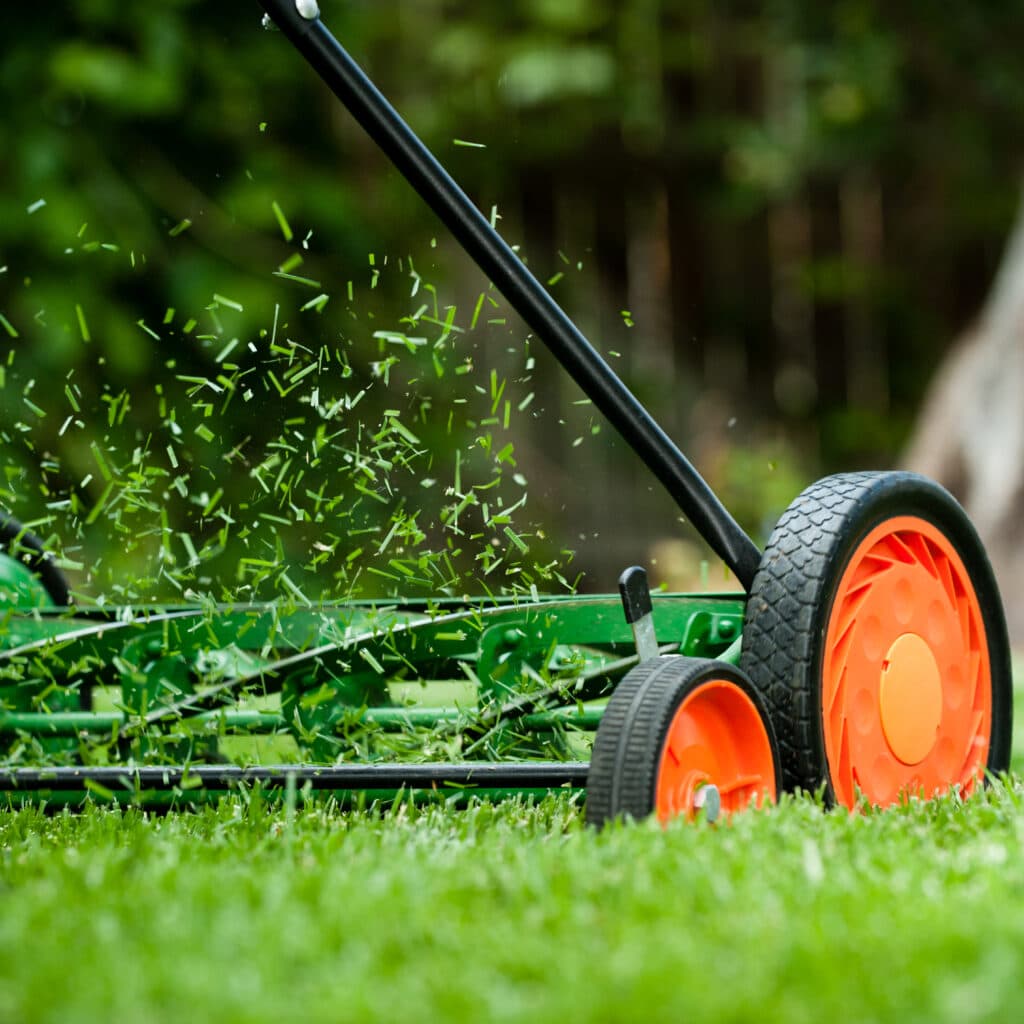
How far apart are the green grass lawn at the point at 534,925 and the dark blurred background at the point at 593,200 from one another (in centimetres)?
323

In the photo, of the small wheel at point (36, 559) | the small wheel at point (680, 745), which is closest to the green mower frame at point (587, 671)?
the small wheel at point (680, 745)

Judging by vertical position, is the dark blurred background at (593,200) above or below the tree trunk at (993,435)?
above

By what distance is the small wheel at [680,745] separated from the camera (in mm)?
1570

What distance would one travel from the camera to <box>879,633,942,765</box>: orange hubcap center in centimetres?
195

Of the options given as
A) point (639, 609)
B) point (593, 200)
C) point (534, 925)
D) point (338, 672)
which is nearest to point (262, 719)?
point (338, 672)

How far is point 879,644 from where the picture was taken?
1.96m

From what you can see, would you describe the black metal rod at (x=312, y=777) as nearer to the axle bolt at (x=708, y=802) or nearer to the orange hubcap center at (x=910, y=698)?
the axle bolt at (x=708, y=802)

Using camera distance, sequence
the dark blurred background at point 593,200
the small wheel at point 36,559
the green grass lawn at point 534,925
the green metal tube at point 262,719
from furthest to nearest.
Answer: the dark blurred background at point 593,200 → the small wheel at point 36,559 → the green metal tube at point 262,719 → the green grass lawn at point 534,925

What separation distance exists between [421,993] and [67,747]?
5.53ft

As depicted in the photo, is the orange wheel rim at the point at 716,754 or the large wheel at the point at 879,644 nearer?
the orange wheel rim at the point at 716,754

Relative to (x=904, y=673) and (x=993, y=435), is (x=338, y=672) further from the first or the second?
(x=993, y=435)

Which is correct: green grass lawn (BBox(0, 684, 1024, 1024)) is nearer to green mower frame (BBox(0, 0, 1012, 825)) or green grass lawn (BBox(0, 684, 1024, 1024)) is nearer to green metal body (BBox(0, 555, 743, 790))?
green mower frame (BBox(0, 0, 1012, 825))

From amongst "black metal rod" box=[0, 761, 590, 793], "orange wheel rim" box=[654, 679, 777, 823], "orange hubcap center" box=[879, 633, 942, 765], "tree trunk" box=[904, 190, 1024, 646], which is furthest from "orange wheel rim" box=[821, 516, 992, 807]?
"tree trunk" box=[904, 190, 1024, 646]

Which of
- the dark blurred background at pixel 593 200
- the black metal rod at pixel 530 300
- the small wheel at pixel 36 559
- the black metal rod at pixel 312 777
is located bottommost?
the black metal rod at pixel 312 777
